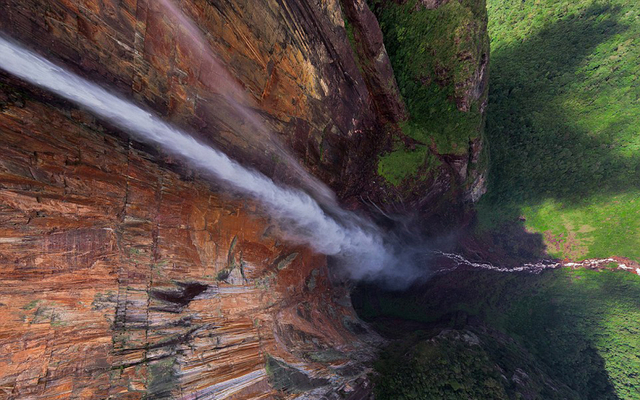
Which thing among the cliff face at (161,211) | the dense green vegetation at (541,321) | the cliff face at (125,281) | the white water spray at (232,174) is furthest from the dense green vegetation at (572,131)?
the cliff face at (125,281)

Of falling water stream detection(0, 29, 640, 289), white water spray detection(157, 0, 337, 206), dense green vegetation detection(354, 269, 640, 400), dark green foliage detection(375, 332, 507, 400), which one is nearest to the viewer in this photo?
falling water stream detection(0, 29, 640, 289)

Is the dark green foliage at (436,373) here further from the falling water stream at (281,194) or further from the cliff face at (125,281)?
the falling water stream at (281,194)

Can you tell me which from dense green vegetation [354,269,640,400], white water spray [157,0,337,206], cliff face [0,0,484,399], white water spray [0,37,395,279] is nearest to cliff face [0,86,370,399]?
cliff face [0,0,484,399]

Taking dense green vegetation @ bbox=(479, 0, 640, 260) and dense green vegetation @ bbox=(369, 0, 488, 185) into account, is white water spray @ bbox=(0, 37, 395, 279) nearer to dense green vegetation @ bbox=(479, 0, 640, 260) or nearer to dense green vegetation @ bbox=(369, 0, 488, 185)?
dense green vegetation @ bbox=(369, 0, 488, 185)

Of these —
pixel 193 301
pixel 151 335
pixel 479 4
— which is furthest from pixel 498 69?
pixel 151 335

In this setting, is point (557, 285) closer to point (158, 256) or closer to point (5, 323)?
point (158, 256)
